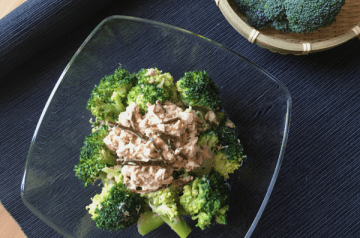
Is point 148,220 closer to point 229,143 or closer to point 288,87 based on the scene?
point 229,143

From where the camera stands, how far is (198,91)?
49.8 inches

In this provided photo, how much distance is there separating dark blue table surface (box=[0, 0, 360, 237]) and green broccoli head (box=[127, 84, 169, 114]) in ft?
1.79

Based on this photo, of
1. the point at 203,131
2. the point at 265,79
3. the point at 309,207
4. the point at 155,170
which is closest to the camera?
the point at 155,170

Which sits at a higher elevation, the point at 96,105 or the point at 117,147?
the point at 96,105

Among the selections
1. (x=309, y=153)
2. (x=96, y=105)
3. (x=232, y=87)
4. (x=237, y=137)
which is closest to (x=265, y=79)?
(x=232, y=87)

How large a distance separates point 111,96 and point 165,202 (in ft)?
1.58

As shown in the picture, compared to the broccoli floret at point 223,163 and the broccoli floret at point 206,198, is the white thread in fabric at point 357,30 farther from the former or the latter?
the broccoli floret at point 206,198

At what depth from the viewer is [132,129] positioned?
1172 mm

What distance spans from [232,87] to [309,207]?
0.69 m

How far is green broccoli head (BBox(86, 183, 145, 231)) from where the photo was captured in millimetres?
1205

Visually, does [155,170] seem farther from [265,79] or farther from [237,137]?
[265,79]

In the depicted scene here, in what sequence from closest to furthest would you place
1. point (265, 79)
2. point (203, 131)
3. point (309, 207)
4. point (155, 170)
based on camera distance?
point (155, 170), point (203, 131), point (265, 79), point (309, 207)

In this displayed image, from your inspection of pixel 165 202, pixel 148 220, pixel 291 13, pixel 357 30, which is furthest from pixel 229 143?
pixel 357 30

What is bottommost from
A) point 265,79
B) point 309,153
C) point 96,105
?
point 309,153
